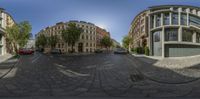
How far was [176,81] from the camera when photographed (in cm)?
802

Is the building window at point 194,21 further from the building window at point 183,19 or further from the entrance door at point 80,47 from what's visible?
→ the entrance door at point 80,47

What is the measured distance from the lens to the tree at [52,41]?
9.97 metres

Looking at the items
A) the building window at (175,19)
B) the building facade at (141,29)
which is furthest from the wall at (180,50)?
the building facade at (141,29)

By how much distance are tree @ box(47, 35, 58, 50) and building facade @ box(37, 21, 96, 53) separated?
0.20m

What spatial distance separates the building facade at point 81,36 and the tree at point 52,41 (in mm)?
200

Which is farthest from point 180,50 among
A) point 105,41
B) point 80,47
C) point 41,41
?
point 41,41

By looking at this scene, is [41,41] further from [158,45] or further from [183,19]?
[158,45]

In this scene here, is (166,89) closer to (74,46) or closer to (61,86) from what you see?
(61,86)

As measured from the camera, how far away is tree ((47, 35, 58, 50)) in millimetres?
9969

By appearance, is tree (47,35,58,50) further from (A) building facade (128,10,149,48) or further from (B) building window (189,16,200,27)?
(B) building window (189,16,200,27)

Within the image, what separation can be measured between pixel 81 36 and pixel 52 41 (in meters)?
1.80

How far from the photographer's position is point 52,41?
10148 mm

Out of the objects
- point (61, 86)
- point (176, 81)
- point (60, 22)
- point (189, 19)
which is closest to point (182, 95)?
point (176, 81)

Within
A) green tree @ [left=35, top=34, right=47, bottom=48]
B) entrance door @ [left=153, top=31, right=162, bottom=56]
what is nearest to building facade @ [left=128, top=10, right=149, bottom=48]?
entrance door @ [left=153, top=31, right=162, bottom=56]
